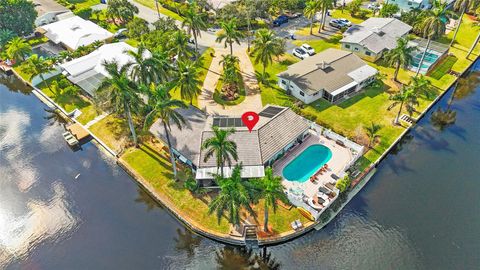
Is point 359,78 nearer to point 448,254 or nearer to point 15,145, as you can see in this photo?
point 448,254

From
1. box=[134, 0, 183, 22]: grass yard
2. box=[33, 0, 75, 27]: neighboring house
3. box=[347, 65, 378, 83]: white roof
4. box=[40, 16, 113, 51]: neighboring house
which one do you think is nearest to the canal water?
box=[347, 65, 378, 83]: white roof

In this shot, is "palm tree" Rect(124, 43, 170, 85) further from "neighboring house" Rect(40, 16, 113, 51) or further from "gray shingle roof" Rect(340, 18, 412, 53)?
"gray shingle roof" Rect(340, 18, 412, 53)

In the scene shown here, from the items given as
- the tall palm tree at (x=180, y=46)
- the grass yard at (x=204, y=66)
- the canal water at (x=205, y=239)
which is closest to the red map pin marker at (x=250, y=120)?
the grass yard at (x=204, y=66)

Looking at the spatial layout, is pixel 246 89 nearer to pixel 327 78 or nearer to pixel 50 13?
pixel 327 78

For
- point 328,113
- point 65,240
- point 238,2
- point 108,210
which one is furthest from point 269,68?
point 65,240

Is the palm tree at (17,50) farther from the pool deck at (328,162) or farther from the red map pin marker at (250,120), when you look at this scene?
the pool deck at (328,162)

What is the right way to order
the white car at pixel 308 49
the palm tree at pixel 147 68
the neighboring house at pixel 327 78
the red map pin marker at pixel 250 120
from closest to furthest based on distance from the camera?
the palm tree at pixel 147 68 < the red map pin marker at pixel 250 120 < the neighboring house at pixel 327 78 < the white car at pixel 308 49

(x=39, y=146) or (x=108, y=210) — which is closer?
(x=108, y=210)
